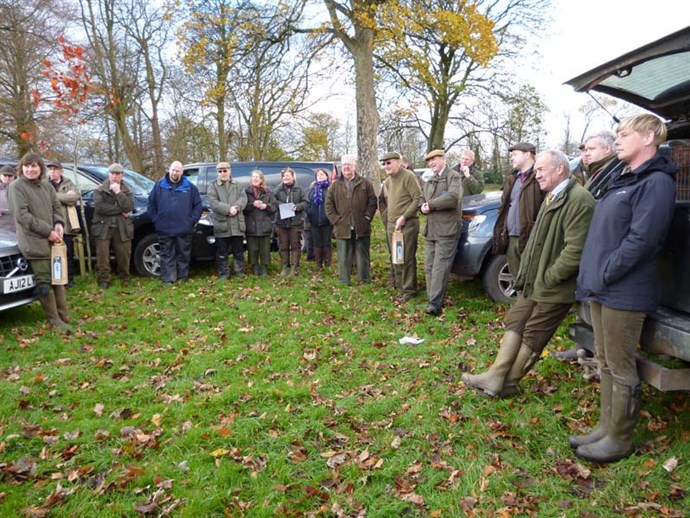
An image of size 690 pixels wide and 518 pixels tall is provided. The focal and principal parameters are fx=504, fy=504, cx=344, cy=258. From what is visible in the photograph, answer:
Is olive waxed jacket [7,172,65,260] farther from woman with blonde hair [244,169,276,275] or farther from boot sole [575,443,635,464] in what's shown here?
boot sole [575,443,635,464]

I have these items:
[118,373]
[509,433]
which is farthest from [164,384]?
[509,433]

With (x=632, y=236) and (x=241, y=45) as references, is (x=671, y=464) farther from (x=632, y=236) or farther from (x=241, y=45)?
(x=241, y=45)

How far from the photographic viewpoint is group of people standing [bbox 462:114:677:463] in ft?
9.26

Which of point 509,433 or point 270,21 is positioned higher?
point 270,21

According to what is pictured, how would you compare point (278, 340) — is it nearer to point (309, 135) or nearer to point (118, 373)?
point (118, 373)

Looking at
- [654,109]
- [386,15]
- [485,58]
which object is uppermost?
[386,15]

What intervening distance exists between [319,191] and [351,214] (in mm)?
1362

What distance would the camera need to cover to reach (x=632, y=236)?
2.81 metres

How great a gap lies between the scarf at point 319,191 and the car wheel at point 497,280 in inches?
141

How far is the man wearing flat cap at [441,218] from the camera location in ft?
20.2

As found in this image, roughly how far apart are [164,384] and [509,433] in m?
2.94

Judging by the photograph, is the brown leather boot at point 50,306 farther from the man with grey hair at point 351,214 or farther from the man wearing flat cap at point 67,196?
the man with grey hair at point 351,214

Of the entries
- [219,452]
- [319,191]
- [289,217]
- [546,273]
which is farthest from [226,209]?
[546,273]

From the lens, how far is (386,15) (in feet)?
38.7
